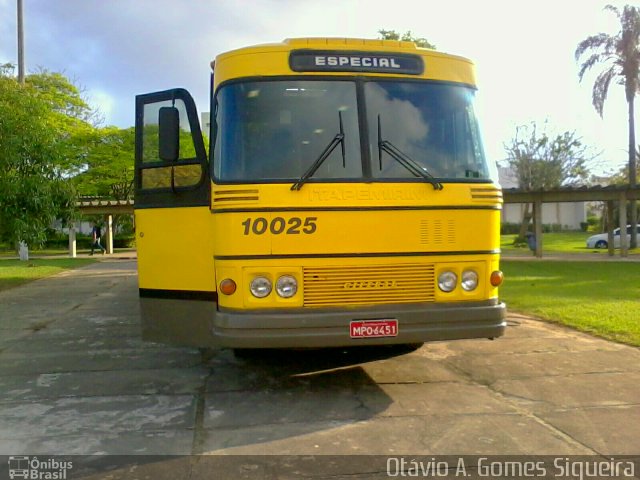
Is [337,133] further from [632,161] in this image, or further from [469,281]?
[632,161]

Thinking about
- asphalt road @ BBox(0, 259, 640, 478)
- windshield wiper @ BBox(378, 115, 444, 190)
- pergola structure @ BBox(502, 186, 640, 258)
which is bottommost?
→ asphalt road @ BBox(0, 259, 640, 478)

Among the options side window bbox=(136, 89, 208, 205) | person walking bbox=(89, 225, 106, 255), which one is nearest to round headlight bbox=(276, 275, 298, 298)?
side window bbox=(136, 89, 208, 205)

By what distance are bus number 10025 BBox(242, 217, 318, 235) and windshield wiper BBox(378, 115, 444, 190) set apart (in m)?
0.87

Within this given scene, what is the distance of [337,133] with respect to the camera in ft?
18.7

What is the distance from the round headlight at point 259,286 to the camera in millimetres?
5430

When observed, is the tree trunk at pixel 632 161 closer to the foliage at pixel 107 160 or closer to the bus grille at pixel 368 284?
the foliage at pixel 107 160

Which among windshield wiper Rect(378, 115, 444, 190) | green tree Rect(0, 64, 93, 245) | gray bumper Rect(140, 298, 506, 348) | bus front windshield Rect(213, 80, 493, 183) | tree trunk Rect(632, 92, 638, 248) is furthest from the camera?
tree trunk Rect(632, 92, 638, 248)

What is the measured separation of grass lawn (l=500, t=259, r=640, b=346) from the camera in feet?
32.0

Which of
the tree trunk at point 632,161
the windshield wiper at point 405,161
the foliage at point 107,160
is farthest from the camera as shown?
the tree trunk at point 632,161

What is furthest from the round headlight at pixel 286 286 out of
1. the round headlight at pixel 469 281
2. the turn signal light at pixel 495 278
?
the turn signal light at pixel 495 278

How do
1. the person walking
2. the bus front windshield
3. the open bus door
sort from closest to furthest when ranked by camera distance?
the bus front windshield, the open bus door, the person walking

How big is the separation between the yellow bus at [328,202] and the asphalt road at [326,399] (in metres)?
0.68

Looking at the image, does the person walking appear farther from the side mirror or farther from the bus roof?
the bus roof

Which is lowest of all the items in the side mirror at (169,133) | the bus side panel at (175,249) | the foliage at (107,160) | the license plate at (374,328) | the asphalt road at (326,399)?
the asphalt road at (326,399)
